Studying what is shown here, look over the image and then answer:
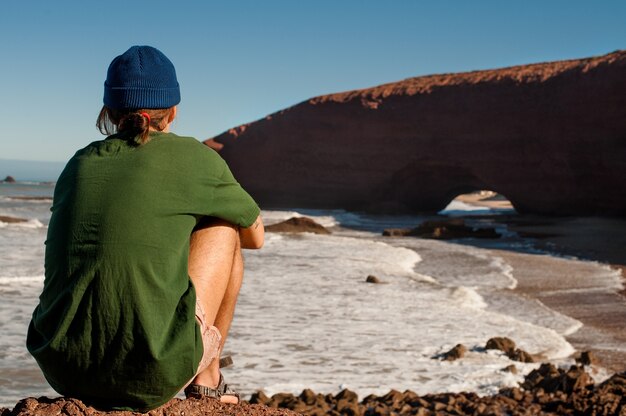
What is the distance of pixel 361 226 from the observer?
25156 millimetres

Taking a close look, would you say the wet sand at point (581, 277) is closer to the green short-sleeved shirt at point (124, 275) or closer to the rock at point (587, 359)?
the rock at point (587, 359)

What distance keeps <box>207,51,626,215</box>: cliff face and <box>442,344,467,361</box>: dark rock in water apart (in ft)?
70.3

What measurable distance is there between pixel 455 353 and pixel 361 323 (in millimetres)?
1563

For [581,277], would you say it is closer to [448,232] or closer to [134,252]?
[448,232]

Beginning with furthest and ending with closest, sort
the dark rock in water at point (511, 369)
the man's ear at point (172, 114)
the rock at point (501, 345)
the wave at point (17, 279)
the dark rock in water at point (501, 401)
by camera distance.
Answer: the wave at point (17, 279) → the rock at point (501, 345) → the dark rock in water at point (511, 369) → the dark rock in water at point (501, 401) → the man's ear at point (172, 114)

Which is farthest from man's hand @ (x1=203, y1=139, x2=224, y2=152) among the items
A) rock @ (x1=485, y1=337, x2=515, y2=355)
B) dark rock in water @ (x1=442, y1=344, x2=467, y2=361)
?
dark rock in water @ (x1=442, y1=344, x2=467, y2=361)

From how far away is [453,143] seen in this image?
31531mm

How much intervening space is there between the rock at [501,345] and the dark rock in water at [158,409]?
3691 millimetres

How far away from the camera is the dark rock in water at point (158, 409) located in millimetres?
2041

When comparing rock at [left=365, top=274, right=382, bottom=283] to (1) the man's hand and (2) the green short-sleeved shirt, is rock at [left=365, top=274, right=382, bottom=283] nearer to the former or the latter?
(2) the green short-sleeved shirt

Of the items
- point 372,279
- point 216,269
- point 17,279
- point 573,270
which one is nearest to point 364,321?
point 372,279

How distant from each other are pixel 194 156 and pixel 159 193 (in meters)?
0.16

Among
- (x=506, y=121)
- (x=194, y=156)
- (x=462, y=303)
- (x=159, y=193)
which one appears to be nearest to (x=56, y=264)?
(x=159, y=193)

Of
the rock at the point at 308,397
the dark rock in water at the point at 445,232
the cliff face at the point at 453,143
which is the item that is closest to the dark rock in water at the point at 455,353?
the rock at the point at 308,397
